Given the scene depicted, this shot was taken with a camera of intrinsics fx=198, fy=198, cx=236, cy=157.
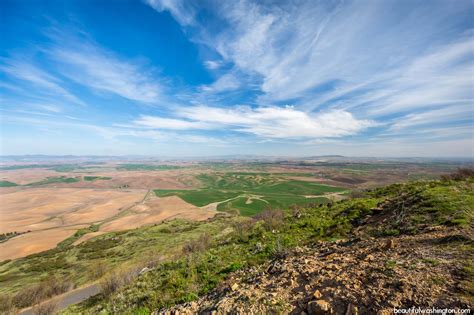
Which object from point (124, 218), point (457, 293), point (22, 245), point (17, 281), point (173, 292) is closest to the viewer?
point (457, 293)

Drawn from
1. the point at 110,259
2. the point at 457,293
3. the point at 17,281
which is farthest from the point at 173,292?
the point at 17,281

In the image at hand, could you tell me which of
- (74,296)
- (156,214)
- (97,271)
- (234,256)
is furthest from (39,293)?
(156,214)

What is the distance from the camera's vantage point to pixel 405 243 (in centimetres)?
789

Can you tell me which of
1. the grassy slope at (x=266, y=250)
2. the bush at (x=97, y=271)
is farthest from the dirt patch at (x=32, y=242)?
the grassy slope at (x=266, y=250)

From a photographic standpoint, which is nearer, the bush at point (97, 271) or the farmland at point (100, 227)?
the bush at point (97, 271)

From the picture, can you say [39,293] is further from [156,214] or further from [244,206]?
[244,206]

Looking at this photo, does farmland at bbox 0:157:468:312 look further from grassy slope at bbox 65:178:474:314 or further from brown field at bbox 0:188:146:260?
grassy slope at bbox 65:178:474:314

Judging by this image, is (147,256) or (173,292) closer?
(173,292)

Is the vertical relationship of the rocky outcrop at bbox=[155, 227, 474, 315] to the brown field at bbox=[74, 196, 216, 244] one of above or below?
above

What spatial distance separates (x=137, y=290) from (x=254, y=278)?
8.44m

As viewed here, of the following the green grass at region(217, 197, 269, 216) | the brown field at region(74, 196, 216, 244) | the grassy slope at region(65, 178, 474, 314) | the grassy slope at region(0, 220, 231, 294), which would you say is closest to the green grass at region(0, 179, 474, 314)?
the grassy slope at region(65, 178, 474, 314)

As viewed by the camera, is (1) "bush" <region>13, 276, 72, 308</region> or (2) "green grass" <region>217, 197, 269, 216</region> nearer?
(1) "bush" <region>13, 276, 72, 308</region>

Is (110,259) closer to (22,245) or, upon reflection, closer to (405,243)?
(22,245)

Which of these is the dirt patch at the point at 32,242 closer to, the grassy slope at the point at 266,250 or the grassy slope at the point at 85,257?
the grassy slope at the point at 85,257
